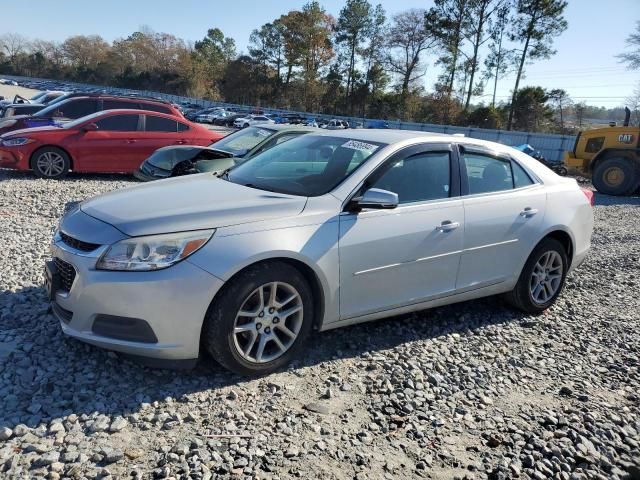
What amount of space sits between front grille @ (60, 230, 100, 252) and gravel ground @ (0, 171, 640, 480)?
0.72 m

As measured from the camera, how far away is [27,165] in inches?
391

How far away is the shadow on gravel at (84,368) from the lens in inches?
116

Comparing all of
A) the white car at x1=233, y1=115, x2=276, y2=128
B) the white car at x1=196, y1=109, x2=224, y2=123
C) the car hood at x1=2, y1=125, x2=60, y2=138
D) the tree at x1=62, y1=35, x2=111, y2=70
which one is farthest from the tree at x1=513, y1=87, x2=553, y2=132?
the tree at x1=62, y1=35, x2=111, y2=70

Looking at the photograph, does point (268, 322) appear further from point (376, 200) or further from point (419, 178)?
point (419, 178)

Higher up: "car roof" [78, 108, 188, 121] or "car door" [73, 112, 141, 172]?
"car roof" [78, 108, 188, 121]

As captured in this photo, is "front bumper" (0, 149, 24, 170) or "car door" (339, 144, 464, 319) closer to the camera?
"car door" (339, 144, 464, 319)

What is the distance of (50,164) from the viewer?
10.1 meters

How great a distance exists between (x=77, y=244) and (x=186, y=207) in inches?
27.2

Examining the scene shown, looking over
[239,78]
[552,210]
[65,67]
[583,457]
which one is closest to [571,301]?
[552,210]

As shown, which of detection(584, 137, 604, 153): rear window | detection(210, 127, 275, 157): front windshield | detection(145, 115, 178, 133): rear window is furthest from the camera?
detection(584, 137, 604, 153): rear window

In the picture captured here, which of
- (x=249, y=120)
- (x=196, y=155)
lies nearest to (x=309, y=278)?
(x=196, y=155)

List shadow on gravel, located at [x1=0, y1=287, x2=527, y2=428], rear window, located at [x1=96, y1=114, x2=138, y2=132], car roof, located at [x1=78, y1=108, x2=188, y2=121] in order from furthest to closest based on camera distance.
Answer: car roof, located at [x1=78, y1=108, x2=188, y2=121]
rear window, located at [x1=96, y1=114, x2=138, y2=132]
shadow on gravel, located at [x1=0, y1=287, x2=527, y2=428]

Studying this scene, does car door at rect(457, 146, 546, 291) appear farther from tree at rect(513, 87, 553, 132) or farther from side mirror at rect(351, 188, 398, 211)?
tree at rect(513, 87, 553, 132)

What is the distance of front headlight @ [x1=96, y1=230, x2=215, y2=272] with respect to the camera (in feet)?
9.91
